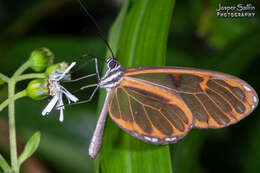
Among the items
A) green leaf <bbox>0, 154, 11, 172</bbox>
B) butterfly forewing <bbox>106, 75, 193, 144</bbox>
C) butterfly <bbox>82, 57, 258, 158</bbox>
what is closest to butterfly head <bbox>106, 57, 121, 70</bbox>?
butterfly <bbox>82, 57, 258, 158</bbox>

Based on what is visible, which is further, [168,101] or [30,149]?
[168,101]

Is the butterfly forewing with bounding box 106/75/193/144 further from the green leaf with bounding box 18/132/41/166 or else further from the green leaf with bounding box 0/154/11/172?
the green leaf with bounding box 0/154/11/172

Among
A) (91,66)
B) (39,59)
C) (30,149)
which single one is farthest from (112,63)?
(91,66)

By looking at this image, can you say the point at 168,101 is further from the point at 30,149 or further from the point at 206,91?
the point at 30,149

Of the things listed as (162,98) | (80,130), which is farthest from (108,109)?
(80,130)

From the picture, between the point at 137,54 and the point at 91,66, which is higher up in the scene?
the point at 137,54

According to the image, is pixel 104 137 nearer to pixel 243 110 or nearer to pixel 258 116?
pixel 243 110
